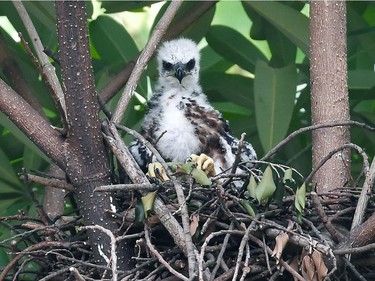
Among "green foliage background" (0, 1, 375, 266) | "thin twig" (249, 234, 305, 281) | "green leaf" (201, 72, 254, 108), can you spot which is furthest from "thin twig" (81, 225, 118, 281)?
"green leaf" (201, 72, 254, 108)

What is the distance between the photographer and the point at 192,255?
3.29m

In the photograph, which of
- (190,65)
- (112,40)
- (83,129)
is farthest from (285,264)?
(112,40)

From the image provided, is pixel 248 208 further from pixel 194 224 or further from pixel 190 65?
pixel 190 65

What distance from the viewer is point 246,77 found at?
5.29 meters

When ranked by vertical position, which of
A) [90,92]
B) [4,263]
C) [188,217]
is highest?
[90,92]

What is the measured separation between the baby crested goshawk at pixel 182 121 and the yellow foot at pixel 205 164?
0.19 m

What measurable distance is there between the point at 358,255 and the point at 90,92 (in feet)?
3.31

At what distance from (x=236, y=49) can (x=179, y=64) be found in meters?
0.51

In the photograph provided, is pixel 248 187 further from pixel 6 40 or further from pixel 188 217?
pixel 6 40

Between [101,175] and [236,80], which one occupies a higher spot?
[236,80]

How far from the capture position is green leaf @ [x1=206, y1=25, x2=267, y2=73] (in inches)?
208

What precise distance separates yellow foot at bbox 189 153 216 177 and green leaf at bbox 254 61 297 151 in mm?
727

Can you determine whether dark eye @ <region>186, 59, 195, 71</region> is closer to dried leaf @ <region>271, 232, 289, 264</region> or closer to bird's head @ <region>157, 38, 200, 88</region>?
bird's head @ <region>157, 38, 200, 88</region>

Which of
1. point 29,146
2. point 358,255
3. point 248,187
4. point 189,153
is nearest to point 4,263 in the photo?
point 29,146
